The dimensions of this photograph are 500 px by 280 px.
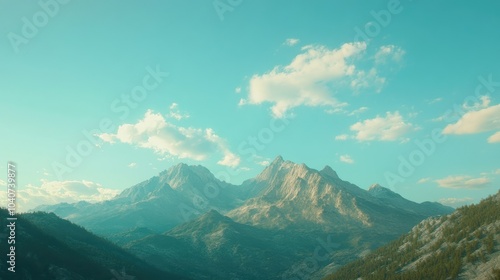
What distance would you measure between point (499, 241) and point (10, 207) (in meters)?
218

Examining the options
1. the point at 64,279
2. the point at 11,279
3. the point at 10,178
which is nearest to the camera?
the point at 10,178

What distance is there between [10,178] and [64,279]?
354 ft

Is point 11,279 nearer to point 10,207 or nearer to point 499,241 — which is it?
point 10,207

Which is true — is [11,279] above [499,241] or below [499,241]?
above

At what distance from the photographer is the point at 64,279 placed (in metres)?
199

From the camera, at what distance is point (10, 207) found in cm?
11581

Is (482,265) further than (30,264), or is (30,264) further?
(30,264)

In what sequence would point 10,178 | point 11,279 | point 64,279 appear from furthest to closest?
point 64,279 < point 11,279 < point 10,178

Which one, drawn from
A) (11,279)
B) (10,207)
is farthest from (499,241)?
(11,279)

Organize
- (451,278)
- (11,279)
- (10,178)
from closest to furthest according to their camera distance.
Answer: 1. (10,178)
2. (11,279)
3. (451,278)

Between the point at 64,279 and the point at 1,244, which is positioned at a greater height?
the point at 1,244

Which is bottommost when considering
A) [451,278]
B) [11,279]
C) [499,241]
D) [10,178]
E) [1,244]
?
[451,278]

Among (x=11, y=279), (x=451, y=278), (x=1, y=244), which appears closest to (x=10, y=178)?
(x=11, y=279)

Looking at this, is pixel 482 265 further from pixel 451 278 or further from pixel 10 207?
pixel 10 207
